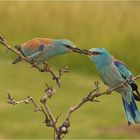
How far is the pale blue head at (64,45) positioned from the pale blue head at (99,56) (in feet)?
0.28

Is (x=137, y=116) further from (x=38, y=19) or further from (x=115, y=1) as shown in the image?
(x=115, y=1)

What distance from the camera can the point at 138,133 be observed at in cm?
1121

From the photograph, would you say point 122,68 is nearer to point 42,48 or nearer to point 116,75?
point 116,75

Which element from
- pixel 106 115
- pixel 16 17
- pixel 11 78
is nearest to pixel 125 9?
pixel 16 17

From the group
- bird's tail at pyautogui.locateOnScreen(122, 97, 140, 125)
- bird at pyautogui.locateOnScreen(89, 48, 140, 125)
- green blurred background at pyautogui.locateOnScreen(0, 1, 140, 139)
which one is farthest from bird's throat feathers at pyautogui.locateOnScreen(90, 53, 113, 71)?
green blurred background at pyautogui.locateOnScreen(0, 1, 140, 139)

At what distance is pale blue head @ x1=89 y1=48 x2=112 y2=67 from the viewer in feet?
6.84

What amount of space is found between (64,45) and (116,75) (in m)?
0.27

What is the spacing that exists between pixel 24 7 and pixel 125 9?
8.83 feet

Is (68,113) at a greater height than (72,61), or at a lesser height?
lesser

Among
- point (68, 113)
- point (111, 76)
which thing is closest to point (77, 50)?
point (68, 113)

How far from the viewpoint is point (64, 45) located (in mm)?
2236

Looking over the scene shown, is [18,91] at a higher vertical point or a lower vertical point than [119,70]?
higher

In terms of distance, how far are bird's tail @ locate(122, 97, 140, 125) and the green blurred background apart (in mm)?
8355

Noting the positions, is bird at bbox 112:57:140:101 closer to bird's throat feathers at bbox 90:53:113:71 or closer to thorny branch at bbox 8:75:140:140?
bird's throat feathers at bbox 90:53:113:71
